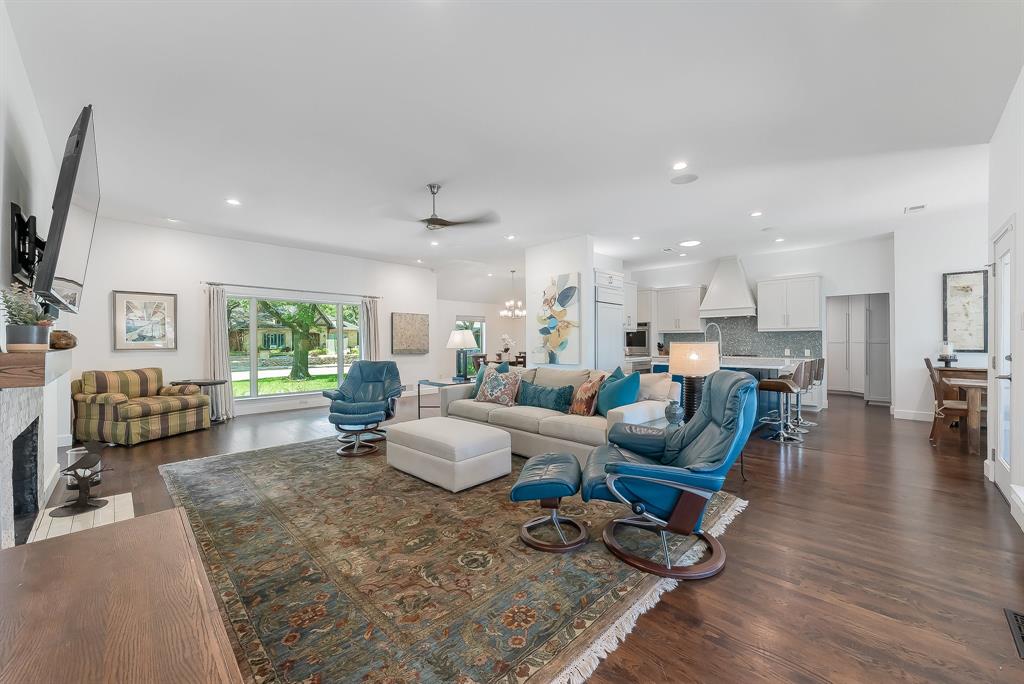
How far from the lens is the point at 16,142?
94.6 inches

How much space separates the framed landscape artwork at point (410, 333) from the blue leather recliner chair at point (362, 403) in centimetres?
333

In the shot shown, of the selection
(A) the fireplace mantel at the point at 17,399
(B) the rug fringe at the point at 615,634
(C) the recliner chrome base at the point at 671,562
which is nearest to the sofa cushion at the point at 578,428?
(C) the recliner chrome base at the point at 671,562

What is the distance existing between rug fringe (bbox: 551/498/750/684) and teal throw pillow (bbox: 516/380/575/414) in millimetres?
2083

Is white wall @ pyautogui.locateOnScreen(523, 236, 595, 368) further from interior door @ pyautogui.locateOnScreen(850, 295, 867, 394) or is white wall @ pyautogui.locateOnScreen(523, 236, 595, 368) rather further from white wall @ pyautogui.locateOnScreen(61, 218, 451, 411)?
interior door @ pyautogui.locateOnScreen(850, 295, 867, 394)

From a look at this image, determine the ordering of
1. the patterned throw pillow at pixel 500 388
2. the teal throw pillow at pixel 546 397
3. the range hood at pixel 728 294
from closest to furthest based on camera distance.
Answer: the teal throw pillow at pixel 546 397 → the patterned throw pillow at pixel 500 388 → the range hood at pixel 728 294

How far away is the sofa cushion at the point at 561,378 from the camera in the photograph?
453 cm

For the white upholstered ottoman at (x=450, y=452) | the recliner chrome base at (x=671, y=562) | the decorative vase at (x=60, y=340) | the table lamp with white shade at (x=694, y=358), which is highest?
the decorative vase at (x=60, y=340)

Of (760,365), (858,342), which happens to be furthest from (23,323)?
(858,342)

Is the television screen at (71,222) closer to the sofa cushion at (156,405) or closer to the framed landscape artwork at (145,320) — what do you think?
the sofa cushion at (156,405)

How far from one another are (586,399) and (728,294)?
221 inches

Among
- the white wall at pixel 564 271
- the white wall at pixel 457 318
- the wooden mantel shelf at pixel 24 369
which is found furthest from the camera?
the white wall at pixel 457 318

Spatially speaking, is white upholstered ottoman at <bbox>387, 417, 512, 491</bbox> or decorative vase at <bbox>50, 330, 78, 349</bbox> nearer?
decorative vase at <bbox>50, 330, 78, 349</bbox>

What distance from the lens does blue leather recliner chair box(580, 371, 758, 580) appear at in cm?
213

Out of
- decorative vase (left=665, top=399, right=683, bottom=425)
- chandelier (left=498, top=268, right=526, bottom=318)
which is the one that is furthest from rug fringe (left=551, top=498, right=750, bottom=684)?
chandelier (left=498, top=268, right=526, bottom=318)
